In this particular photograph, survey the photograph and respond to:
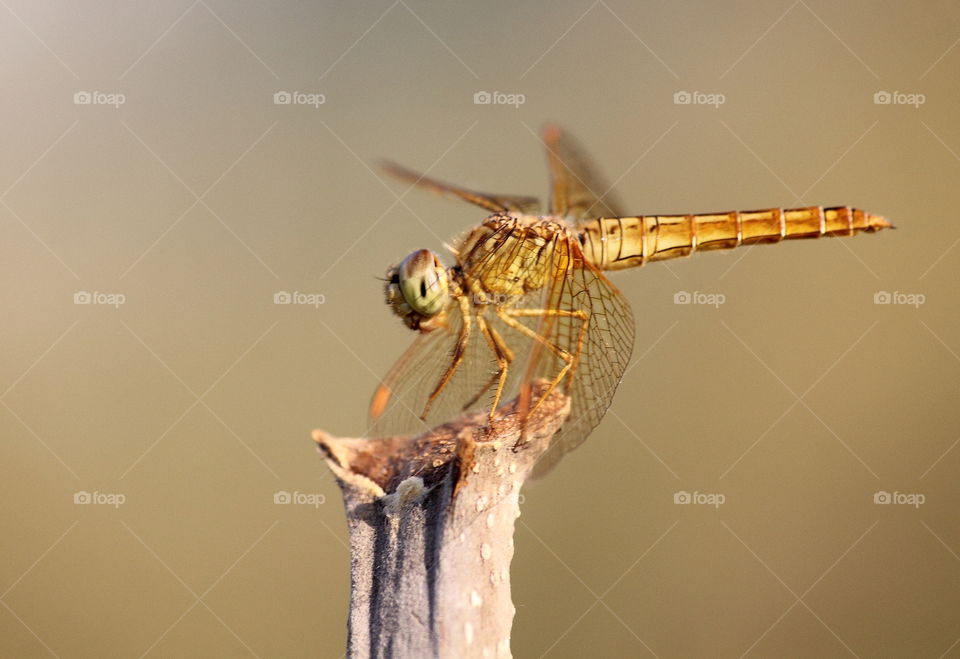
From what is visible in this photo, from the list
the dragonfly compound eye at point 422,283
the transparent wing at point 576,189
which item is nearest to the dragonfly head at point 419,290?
the dragonfly compound eye at point 422,283

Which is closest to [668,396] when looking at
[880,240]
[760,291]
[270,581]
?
[760,291]

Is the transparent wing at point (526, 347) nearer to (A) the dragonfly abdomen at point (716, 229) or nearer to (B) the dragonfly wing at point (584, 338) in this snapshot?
(B) the dragonfly wing at point (584, 338)

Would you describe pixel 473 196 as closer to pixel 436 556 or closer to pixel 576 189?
pixel 576 189

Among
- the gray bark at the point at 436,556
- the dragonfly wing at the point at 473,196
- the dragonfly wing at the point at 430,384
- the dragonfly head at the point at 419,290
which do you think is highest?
the dragonfly wing at the point at 473,196

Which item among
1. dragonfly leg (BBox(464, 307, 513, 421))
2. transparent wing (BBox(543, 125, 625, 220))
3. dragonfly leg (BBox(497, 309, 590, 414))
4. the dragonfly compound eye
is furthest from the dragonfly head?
transparent wing (BBox(543, 125, 625, 220))

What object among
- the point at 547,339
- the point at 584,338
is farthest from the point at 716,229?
the point at 547,339

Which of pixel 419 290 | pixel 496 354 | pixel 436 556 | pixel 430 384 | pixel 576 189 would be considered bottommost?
pixel 436 556
